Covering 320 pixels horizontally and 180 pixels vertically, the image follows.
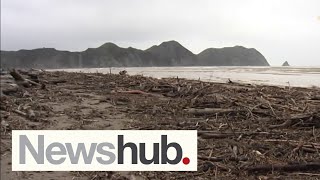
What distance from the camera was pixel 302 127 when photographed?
25.8 feet

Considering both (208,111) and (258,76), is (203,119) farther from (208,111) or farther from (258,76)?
(258,76)

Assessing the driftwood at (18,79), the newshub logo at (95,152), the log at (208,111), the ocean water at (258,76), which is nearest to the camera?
the newshub logo at (95,152)

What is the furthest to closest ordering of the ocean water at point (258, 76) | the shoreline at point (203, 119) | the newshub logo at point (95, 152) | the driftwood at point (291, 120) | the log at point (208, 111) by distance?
the ocean water at point (258, 76)
the log at point (208, 111)
the driftwood at point (291, 120)
the shoreline at point (203, 119)
the newshub logo at point (95, 152)

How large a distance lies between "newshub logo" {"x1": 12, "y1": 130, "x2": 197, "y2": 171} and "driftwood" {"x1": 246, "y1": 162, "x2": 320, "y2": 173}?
0.86 meters

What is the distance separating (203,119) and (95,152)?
3.04 m

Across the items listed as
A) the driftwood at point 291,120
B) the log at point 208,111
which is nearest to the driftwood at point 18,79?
the log at point 208,111

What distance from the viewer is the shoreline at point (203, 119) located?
5879 millimetres

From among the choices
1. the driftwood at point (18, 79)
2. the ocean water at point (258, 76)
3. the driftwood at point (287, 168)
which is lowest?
the driftwood at point (287, 168)

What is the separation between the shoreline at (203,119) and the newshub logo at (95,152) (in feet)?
0.43

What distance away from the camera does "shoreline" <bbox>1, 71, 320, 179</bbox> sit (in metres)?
5.88

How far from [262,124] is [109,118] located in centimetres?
302

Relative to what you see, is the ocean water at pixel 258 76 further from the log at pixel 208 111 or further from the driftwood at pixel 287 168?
the driftwood at pixel 287 168

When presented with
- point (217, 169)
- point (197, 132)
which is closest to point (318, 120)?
point (197, 132)

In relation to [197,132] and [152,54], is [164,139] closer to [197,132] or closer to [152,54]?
[197,132]
